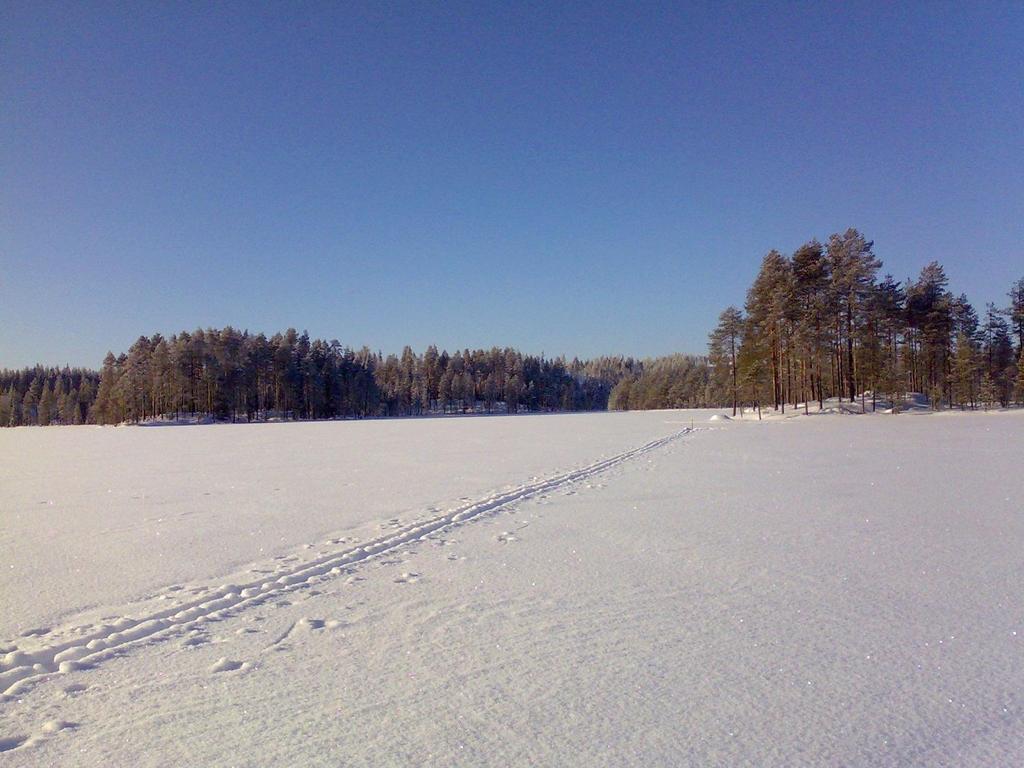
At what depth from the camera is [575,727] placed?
305cm

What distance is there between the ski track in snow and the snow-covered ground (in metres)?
0.03

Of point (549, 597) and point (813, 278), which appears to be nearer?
point (549, 597)

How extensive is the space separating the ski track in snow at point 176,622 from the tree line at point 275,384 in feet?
233

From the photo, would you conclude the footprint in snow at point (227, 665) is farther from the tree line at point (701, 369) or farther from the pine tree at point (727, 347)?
the pine tree at point (727, 347)

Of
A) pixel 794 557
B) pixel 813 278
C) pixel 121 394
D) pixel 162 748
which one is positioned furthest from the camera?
pixel 121 394

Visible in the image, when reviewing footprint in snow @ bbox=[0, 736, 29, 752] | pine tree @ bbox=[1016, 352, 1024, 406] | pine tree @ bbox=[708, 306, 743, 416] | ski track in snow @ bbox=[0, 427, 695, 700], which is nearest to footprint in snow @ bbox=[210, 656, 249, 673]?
ski track in snow @ bbox=[0, 427, 695, 700]

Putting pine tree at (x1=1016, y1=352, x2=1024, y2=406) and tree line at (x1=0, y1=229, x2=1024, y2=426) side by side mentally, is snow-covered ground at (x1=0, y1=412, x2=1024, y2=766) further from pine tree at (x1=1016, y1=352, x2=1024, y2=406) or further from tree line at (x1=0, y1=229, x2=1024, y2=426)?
pine tree at (x1=1016, y1=352, x2=1024, y2=406)

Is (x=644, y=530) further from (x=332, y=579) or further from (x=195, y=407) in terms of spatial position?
(x=195, y=407)

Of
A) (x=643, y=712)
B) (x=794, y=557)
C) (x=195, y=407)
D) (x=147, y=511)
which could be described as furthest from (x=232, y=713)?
(x=195, y=407)

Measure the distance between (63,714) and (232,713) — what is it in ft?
3.15

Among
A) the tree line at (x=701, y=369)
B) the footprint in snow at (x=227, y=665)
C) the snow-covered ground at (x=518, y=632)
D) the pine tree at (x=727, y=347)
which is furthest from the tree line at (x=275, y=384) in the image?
the footprint in snow at (x=227, y=665)

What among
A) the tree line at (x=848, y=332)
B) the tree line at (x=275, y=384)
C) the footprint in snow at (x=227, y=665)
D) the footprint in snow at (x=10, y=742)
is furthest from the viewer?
the tree line at (x=275, y=384)

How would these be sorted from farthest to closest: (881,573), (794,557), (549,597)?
(794,557), (881,573), (549,597)

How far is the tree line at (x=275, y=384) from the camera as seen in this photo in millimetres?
70312
